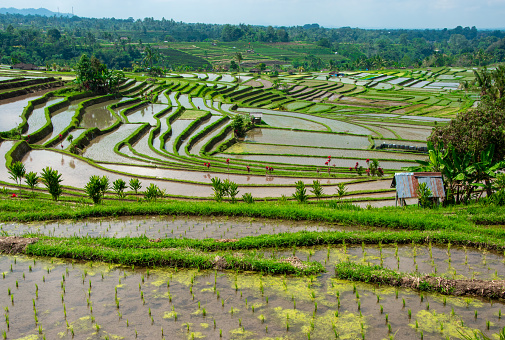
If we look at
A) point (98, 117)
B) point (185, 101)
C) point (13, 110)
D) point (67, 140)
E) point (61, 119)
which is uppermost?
point (185, 101)

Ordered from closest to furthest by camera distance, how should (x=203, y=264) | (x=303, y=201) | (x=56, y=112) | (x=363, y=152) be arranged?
1. (x=203, y=264)
2. (x=303, y=201)
3. (x=363, y=152)
4. (x=56, y=112)

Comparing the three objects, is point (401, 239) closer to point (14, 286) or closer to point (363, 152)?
point (14, 286)

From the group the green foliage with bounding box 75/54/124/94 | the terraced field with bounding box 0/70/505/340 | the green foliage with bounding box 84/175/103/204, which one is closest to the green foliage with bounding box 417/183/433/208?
the terraced field with bounding box 0/70/505/340

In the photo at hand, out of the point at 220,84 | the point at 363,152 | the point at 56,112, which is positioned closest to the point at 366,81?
the point at 220,84

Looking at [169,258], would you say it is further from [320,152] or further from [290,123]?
[290,123]

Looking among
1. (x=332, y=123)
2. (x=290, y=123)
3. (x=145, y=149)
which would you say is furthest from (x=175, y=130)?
(x=332, y=123)
